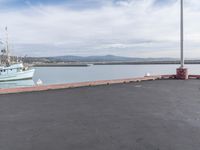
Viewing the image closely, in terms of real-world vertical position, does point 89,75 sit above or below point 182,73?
below

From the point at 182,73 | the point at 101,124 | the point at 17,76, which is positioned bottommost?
the point at 17,76

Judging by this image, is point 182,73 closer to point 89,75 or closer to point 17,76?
point 17,76

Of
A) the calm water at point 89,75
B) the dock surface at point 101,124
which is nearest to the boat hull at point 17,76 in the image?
the calm water at point 89,75

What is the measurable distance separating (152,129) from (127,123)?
30.8 inches

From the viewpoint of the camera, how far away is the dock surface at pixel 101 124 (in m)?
4.95

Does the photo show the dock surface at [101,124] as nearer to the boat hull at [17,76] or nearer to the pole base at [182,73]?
the pole base at [182,73]

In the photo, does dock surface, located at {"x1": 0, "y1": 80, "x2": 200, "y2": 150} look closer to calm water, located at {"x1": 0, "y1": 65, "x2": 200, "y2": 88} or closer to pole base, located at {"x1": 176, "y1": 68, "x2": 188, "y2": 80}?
pole base, located at {"x1": 176, "y1": 68, "x2": 188, "y2": 80}

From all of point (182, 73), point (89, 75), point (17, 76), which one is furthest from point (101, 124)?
point (89, 75)

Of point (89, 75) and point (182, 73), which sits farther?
point (89, 75)

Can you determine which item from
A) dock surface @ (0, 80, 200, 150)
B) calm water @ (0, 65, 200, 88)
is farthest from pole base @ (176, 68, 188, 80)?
calm water @ (0, 65, 200, 88)

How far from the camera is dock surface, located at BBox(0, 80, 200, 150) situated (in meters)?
4.95

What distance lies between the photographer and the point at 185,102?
30.5 ft

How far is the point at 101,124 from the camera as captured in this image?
639 cm

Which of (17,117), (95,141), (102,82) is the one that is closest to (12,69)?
(102,82)
